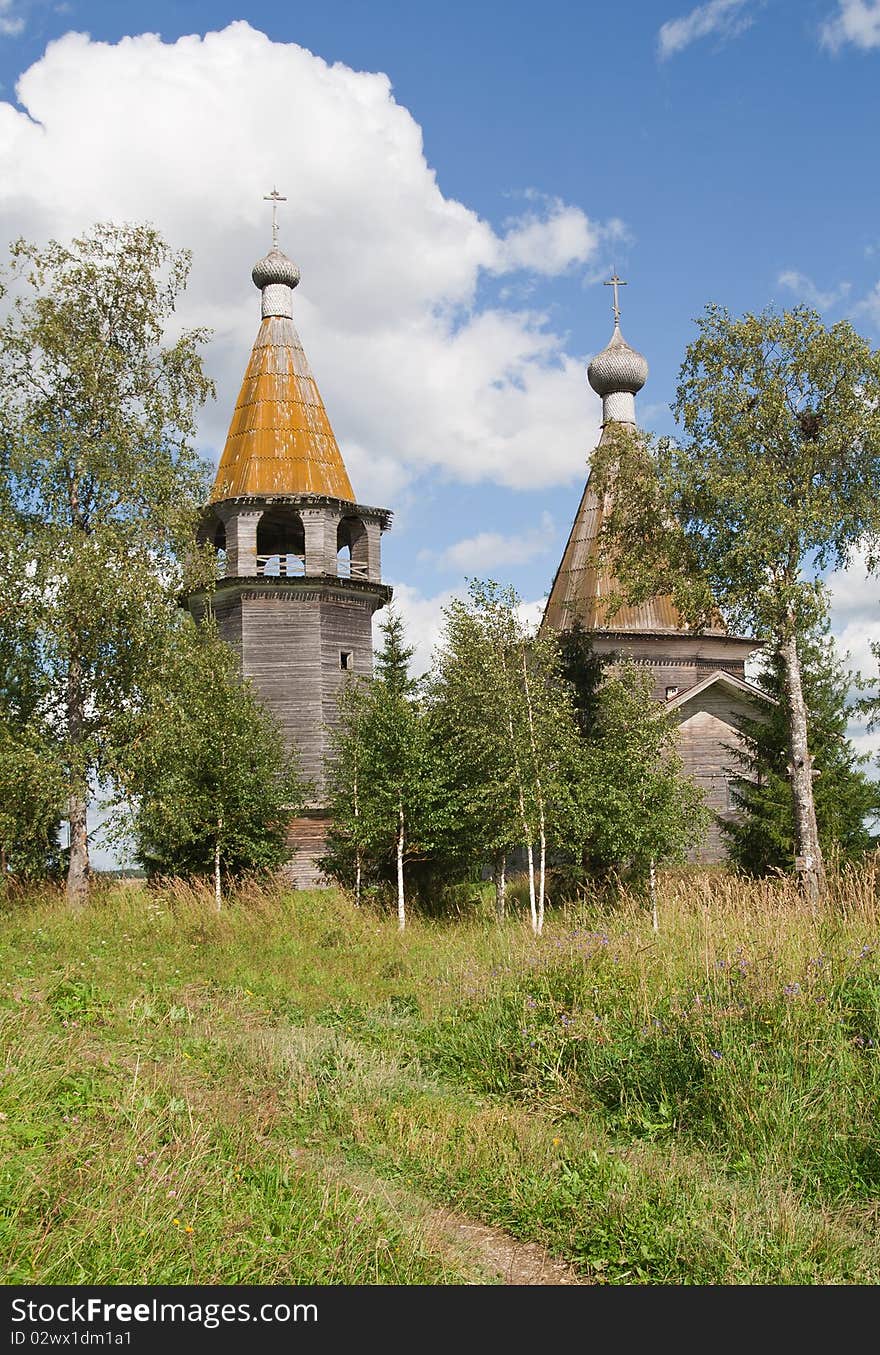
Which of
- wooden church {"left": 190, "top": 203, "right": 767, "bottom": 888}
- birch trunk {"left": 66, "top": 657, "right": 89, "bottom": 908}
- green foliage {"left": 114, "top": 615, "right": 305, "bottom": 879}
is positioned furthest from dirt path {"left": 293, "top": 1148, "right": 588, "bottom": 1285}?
wooden church {"left": 190, "top": 203, "right": 767, "bottom": 888}

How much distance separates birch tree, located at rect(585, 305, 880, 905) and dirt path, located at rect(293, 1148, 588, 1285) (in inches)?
524

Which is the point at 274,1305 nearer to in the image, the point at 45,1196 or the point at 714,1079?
the point at 45,1196

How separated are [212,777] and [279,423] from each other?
10968mm

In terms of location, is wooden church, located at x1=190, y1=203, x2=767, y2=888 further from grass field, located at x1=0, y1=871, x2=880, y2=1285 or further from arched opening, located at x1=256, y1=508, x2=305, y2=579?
grass field, located at x1=0, y1=871, x2=880, y2=1285

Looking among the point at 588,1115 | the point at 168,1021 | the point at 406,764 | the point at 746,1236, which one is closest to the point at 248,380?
the point at 406,764

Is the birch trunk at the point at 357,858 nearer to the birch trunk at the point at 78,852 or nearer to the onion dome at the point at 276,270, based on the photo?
the birch trunk at the point at 78,852

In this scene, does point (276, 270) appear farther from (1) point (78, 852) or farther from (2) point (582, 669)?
(1) point (78, 852)

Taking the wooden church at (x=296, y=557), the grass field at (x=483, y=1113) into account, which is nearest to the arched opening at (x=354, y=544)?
the wooden church at (x=296, y=557)

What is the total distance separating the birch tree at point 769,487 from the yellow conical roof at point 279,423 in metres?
10.1

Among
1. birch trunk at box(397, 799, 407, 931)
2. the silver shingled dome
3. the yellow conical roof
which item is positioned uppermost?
the silver shingled dome

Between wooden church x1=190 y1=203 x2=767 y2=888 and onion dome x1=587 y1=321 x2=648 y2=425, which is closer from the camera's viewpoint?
wooden church x1=190 y1=203 x2=767 y2=888

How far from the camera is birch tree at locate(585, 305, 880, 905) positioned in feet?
59.5

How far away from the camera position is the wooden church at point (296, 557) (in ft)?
84.1

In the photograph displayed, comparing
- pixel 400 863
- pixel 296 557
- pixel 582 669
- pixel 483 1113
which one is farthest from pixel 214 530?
pixel 483 1113
